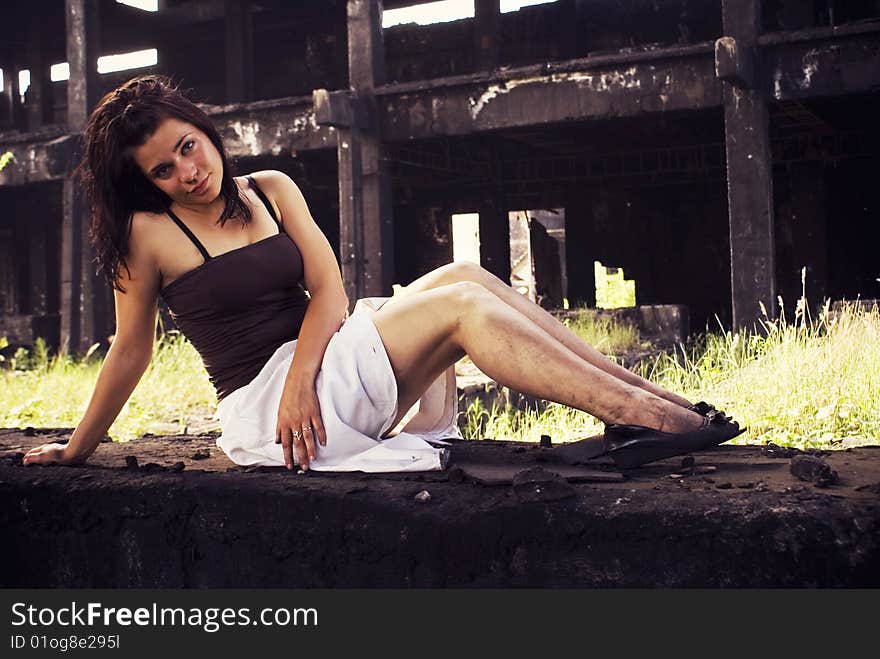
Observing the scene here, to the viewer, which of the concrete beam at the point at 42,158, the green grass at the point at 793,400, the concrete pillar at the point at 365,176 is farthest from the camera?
the concrete beam at the point at 42,158

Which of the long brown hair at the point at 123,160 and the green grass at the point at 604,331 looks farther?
the green grass at the point at 604,331

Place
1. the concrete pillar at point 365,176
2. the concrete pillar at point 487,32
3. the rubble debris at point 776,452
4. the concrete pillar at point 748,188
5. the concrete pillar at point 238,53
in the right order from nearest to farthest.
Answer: the rubble debris at point 776,452 → the concrete pillar at point 748,188 → the concrete pillar at point 365,176 → the concrete pillar at point 487,32 → the concrete pillar at point 238,53

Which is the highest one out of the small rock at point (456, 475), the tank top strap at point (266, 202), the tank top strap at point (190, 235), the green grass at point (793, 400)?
the tank top strap at point (266, 202)

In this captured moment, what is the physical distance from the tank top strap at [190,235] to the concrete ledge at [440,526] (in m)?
0.64

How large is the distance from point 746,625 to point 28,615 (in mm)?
1693

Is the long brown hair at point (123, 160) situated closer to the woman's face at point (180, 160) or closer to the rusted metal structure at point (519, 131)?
the woman's face at point (180, 160)

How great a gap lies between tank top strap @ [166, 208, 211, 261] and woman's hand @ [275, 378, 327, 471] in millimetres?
458

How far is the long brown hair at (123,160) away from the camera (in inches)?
109

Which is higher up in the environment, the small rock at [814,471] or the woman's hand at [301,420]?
the woman's hand at [301,420]

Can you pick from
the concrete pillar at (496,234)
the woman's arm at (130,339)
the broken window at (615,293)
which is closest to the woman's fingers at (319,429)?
the woman's arm at (130,339)

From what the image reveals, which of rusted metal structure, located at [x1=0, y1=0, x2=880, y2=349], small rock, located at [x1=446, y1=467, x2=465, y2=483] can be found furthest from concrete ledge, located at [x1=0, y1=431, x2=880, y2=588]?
rusted metal structure, located at [x1=0, y1=0, x2=880, y2=349]

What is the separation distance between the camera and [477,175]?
46.4ft

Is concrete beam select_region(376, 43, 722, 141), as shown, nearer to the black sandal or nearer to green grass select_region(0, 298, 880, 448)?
green grass select_region(0, 298, 880, 448)

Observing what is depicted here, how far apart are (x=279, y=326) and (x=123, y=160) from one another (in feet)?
2.16
